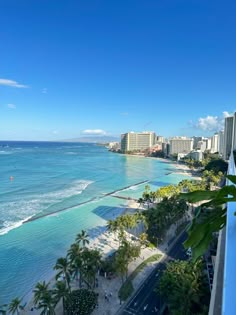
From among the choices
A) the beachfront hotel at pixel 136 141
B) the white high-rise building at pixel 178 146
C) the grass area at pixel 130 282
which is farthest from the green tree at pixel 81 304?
the beachfront hotel at pixel 136 141

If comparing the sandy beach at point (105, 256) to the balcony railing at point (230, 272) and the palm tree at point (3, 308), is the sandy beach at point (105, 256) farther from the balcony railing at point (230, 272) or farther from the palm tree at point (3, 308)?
the balcony railing at point (230, 272)

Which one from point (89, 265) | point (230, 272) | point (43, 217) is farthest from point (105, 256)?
point (230, 272)

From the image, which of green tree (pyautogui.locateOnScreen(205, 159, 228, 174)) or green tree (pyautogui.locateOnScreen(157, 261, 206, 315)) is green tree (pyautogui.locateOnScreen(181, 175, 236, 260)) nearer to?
green tree (pyautogui.locateOnScreen(157, 261, 206, 315))

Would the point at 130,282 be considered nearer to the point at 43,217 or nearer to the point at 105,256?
the point at 105,256

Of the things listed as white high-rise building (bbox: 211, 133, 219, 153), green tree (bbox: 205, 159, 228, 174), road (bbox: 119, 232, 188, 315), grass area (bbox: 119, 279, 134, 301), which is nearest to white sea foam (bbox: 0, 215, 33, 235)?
grass area (bbox: 119, 279, 134, 301)

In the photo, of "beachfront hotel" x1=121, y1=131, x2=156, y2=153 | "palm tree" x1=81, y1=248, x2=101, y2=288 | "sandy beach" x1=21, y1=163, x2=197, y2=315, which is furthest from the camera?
"beachfront hotel" x1=121, y1=131, x2=156, y2=153

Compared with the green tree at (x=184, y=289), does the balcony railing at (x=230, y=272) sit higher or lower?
higher
